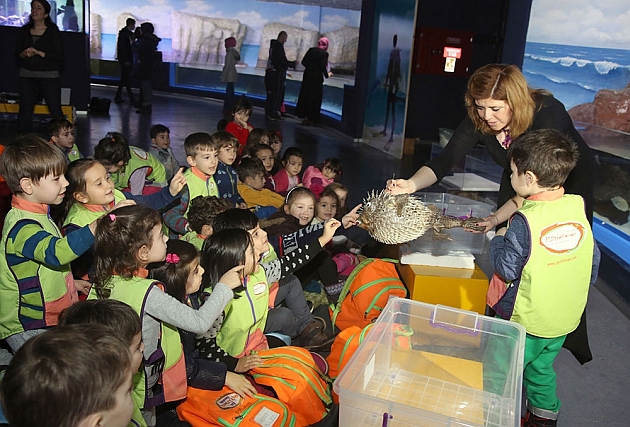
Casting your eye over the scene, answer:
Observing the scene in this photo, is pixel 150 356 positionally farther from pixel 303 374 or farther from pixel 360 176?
pixel 360 176

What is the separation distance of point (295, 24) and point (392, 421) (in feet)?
49.8

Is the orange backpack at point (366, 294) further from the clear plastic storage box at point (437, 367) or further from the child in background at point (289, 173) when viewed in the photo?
the child in background at point (289, 173)

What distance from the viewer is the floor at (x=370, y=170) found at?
2.90 meters

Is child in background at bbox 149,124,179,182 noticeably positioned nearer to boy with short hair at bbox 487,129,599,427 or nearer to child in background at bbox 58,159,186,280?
child in background at bbox 58,159,186,280

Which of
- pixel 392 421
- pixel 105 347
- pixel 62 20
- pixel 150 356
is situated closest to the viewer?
pixel 105 347

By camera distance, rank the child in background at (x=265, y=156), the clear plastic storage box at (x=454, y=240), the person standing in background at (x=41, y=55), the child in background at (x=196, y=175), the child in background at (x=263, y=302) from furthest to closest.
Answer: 1. the person standing in background at (x=41, y=55)
2. the child in background at (x=265, y=156)
3. the child in background at (x=196, y=175)
4. the clear plastic storage box at (x=454, y=240)
5. the child in background at (x=263, y=302)

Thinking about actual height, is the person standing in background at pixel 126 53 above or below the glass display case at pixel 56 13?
below

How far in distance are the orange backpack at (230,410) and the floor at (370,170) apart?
1.39 m

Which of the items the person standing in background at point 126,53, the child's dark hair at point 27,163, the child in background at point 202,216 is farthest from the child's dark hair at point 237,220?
the person standing in background at point 126,53

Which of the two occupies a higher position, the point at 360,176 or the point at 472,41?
the point at 472,41

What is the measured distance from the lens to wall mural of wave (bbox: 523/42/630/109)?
5125 mm

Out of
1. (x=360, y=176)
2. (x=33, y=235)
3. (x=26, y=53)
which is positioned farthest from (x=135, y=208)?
(x=26, y=53)

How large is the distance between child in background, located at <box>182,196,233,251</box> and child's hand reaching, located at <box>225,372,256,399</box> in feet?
3.69

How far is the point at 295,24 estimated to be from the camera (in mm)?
15742
